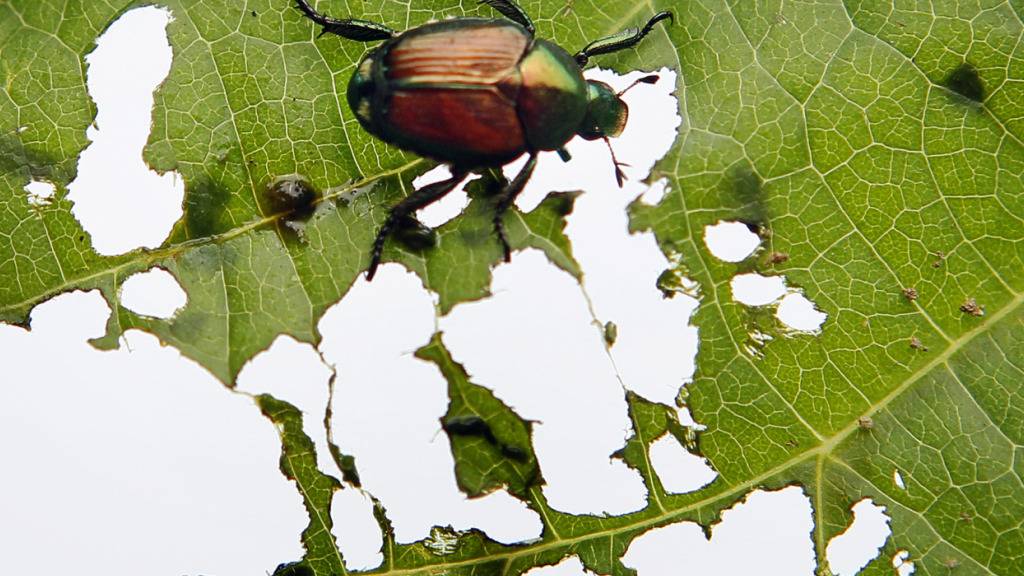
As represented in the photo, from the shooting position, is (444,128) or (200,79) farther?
(200,79)

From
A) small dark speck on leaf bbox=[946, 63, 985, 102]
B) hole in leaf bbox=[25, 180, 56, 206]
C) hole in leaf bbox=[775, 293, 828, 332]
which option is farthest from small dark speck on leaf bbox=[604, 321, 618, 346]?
hole in leaf bbox=[25, 180, 56, 206]

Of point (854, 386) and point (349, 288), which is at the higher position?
point (349, 288)

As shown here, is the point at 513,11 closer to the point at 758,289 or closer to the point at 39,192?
the point at 758,289

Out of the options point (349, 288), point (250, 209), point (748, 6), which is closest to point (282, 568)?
point (349, 288)

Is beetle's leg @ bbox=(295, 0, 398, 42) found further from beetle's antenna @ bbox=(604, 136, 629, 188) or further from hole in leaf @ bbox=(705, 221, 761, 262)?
hole in leaf @ bbox=(705, 221, 761, 262)

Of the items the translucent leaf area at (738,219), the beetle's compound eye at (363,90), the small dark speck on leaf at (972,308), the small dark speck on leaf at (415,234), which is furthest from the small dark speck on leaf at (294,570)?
the small dark speck on leaf at (972,308)

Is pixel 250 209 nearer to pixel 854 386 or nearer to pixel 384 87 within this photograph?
pixel 384 87
